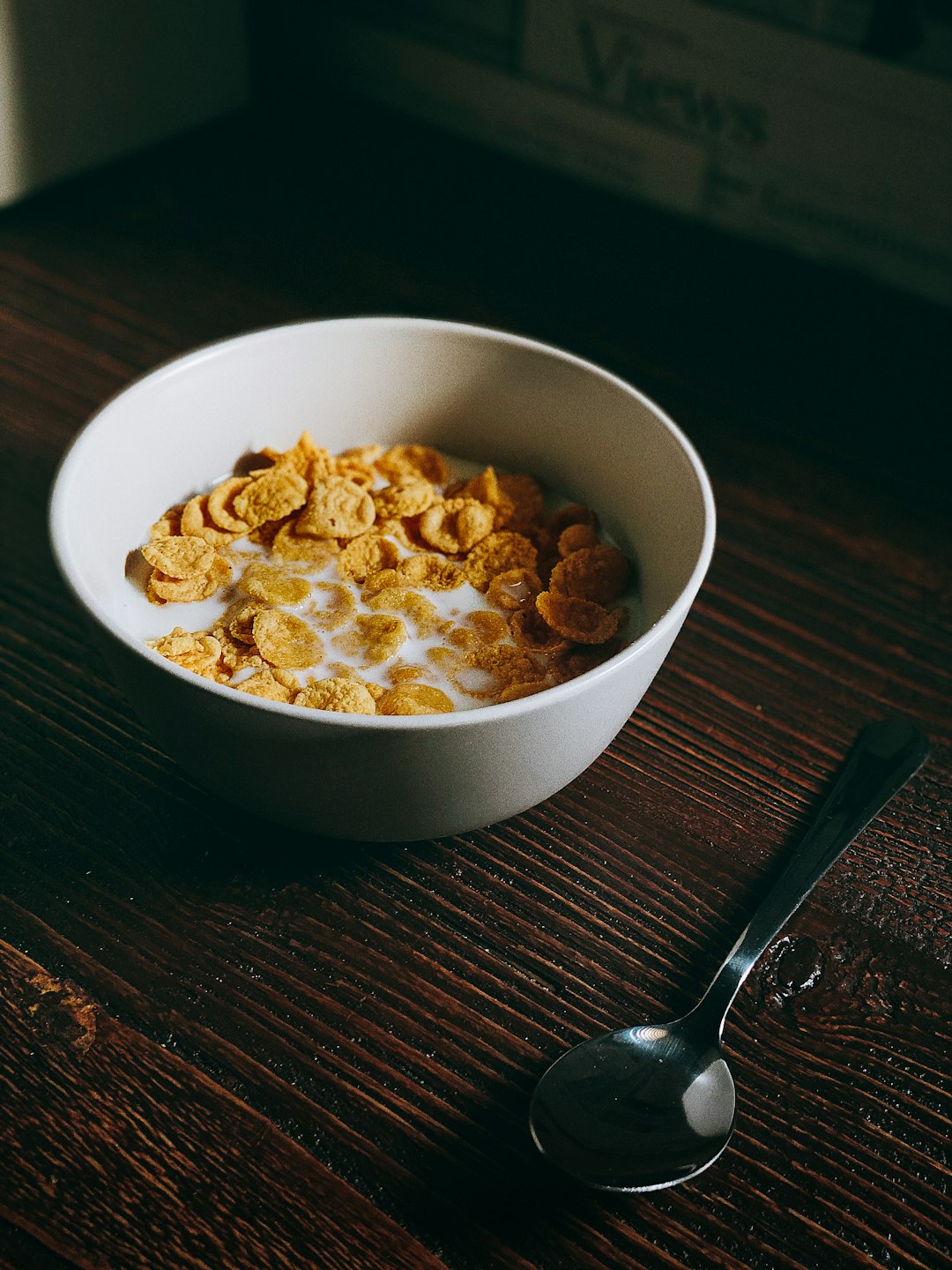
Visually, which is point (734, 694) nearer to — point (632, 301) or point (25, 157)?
point (632, 301)

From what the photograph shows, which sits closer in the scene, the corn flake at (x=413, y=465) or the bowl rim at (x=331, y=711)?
the bowl rim at (x=331, y=711)

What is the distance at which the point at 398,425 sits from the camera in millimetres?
569

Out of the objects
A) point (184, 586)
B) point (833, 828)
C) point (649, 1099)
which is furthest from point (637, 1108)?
point (184, 586)

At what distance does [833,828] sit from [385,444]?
0.27 meters

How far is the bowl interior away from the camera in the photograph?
0.47 m

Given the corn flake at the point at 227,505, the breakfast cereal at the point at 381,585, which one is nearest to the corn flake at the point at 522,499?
the breakfast cereal at the point at 381,585

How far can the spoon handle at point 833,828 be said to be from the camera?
0.41 meters

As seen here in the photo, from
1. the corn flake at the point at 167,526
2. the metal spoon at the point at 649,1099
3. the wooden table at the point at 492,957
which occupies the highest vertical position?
the corn flake at the point at 167,526

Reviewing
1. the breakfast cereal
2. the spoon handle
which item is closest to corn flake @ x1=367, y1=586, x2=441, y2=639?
the breakfast cereal

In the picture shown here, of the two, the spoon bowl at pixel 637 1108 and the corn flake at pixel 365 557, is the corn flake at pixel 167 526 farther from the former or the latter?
the spoon bowl at pixel 637 1108

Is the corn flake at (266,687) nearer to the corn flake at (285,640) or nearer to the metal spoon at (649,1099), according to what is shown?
the corn flake at (285,640)

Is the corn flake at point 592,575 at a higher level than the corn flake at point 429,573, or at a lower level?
higher

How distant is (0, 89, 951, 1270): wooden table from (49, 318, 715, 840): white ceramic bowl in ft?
0.14

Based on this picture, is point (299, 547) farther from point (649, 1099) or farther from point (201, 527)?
point (649, 1099)
